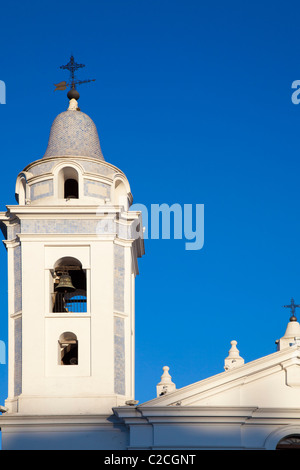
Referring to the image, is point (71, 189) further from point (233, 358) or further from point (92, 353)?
point (233, 358)

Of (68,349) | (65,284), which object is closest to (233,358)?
(68,349)

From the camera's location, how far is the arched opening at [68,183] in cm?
3094

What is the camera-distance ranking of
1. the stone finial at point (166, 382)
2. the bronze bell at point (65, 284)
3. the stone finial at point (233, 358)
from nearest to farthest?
the bronze bell at point (65, 284) < the stone finial at point (166, 382) < the stone finial at point (233, 358)

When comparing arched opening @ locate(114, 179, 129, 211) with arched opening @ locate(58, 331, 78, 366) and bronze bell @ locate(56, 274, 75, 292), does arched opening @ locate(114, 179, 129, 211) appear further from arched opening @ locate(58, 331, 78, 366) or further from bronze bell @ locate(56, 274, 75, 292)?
arched opening @ locate(58, 331, 78, 366)

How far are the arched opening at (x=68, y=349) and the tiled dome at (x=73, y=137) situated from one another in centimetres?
593

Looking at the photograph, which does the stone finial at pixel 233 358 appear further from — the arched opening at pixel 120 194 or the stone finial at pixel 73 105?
the stone finial at pixel 73 105

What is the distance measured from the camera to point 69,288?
98.2 ft

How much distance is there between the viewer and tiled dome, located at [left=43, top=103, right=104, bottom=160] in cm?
3170

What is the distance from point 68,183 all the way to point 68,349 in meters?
5.46

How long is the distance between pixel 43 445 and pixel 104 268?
563 cm

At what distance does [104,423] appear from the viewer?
2817 cm

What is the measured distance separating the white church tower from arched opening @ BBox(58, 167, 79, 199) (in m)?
0.06

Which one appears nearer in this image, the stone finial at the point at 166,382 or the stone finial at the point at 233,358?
the stone finial at the point at 166,382

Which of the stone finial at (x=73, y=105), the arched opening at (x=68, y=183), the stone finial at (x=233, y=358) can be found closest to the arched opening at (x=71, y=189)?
the arched opening at (x=68, y=183)
